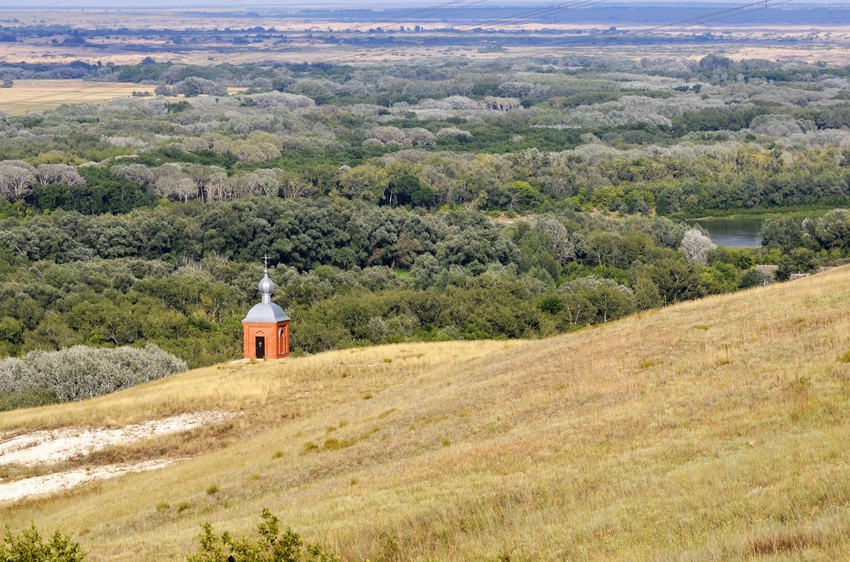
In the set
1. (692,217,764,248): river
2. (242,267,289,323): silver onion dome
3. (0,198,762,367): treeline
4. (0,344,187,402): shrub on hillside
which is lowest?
(692,217,764,248): river

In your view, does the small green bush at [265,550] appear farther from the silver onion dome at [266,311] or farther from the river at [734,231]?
the river at [734,231]

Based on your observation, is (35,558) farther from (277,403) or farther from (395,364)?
(395,364)

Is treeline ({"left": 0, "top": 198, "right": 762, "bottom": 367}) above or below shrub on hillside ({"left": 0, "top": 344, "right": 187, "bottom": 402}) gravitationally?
below

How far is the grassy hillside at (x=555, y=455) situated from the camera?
50.4 ft

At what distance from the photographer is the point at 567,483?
18.3 meters

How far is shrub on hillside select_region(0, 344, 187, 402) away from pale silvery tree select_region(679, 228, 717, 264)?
168ft

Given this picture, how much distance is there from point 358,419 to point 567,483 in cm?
1354

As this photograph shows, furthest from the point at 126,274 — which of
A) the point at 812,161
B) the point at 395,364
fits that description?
the point at 812,161

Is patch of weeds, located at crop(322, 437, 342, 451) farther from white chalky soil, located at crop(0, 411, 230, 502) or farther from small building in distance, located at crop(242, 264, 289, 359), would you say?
small building in distance, located at crop(242, 264, 289, 359)

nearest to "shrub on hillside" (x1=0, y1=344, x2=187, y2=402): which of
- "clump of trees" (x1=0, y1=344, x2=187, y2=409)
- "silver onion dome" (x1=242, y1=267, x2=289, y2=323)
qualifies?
"clump of trees" (x1=0, y1=344, x2=187, y2=409)

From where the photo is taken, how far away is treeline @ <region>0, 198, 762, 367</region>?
66.8 metres

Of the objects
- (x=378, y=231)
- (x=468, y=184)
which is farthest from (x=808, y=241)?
(x=468, y=184)

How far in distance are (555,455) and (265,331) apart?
29.2 meters

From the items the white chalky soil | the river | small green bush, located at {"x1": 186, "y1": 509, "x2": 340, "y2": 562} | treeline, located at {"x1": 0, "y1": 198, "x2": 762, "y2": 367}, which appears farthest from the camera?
the river
